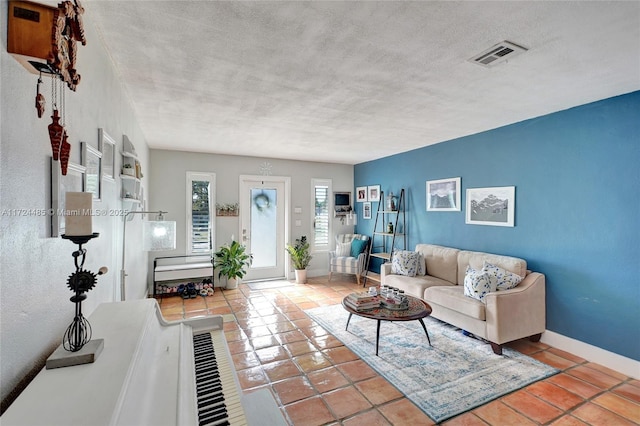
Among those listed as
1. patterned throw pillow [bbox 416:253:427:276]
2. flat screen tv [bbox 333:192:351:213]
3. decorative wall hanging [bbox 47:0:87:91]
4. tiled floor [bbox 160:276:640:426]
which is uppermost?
decorative wall hanging [bbox 47:0:87:91]

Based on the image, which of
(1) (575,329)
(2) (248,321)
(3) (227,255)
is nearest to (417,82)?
(1) (575,329)

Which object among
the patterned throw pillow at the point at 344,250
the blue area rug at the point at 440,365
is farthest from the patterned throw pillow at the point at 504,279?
the patterned throw pillow at the point at 344,250

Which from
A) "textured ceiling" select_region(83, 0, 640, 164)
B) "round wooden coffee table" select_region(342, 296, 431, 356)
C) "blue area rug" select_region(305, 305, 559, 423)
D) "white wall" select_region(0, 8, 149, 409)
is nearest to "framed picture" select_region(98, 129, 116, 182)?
"white wall" select_region(0, 8, 149, 409)

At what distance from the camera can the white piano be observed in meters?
0.68

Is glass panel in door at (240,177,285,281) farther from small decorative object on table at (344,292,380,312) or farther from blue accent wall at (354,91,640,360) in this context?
blue accent wall at (354,91,640,360)

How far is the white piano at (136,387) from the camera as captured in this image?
0.68 m

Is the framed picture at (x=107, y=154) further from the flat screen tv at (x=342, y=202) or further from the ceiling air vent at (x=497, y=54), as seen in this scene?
the flat screen tv at (x=342, y=202)

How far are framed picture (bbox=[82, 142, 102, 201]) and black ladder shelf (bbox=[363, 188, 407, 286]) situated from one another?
14.1 ft

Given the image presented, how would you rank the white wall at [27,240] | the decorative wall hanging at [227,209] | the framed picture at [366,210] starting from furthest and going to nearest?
the framed picture at [366,210], the decorative wall hanging at [227,209], the white wall at [27,240]

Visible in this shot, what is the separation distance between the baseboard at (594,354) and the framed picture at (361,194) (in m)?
3.73

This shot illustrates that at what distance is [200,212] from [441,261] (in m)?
4.02

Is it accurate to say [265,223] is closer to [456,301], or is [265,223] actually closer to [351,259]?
[351,259]

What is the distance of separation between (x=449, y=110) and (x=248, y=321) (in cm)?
329

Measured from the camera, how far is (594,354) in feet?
9.19
